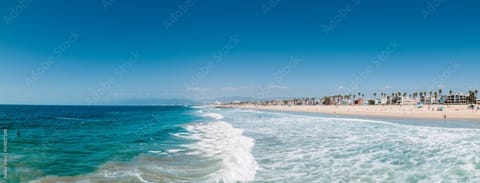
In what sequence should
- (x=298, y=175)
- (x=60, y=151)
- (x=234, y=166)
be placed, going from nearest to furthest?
(x=298, y=175) < (x=234, y=166) < (x=60, y=151)

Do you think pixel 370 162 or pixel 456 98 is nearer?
pixel 370 162

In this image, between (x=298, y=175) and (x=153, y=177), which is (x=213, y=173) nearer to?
(x=153, y=177)

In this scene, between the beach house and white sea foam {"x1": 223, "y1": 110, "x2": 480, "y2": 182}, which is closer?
white sea foam {"x1": 223, "y1": 110, "x2": 480, "y2": 182}

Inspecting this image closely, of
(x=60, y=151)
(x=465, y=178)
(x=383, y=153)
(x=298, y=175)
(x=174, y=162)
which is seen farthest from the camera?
(x=60, y=151)

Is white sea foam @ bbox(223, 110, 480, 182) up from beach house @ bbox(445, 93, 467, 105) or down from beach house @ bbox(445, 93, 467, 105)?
down

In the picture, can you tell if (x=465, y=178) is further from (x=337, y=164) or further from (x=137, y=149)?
(x=137, y=149)

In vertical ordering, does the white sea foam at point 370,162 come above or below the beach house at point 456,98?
below

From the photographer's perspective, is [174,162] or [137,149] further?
[137,149]

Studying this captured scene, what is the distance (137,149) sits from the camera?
1839cm

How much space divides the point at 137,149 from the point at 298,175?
10.5 m

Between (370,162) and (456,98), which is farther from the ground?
(456,98)

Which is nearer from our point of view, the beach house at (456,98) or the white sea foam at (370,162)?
the white sea foam at (370,162)

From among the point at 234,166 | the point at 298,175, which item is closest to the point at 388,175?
the point at 298,175

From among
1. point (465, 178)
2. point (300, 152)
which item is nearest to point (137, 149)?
point (300, 152)
